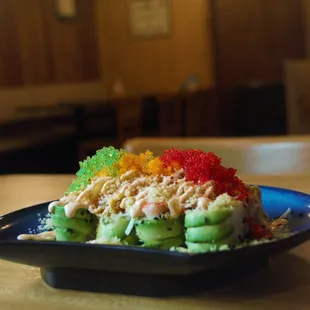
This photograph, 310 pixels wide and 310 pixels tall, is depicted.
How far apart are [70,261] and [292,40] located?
227 inches

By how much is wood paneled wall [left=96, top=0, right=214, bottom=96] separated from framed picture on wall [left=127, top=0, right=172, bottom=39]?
0.05 meters

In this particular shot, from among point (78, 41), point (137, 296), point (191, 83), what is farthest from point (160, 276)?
point (191, 83)

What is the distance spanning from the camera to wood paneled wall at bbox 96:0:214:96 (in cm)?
624

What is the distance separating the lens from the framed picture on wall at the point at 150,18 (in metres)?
6.24

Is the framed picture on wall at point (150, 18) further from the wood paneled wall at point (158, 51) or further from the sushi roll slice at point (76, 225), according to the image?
the sushi roll slice at point (76, 225)

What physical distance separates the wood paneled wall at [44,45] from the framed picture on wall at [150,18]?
0.51 meters

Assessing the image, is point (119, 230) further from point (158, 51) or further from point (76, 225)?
point (158, 51)

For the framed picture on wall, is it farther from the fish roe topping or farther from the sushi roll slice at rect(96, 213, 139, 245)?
the sushi roll slice at rect(96, 213, 139, 245)

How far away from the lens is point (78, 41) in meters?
5.73

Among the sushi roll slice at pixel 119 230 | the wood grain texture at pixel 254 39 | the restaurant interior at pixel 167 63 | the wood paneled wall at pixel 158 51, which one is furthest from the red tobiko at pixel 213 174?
the wood grain texture at pixel 254 39

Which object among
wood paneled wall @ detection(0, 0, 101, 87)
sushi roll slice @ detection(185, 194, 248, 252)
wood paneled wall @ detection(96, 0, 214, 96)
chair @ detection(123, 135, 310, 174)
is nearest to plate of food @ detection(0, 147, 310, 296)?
sushi roll slice @ detection(185, 194, 248, 252)

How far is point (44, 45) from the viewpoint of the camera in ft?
17.4

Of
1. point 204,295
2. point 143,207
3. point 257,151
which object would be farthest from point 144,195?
point 257,151

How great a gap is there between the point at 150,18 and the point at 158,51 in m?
0.35
